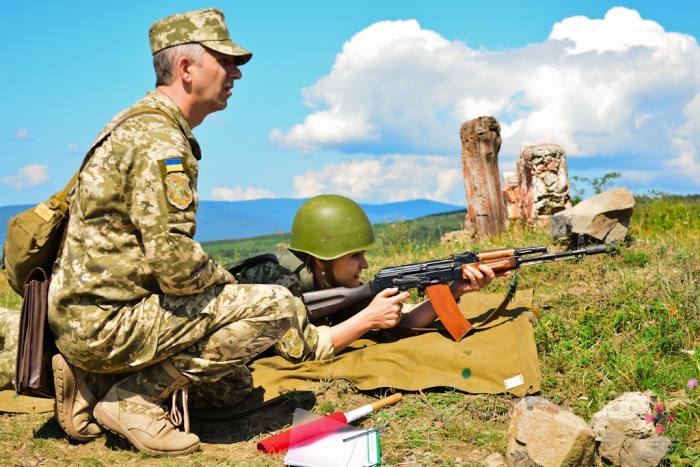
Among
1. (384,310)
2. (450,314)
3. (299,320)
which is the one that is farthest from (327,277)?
(450,314)

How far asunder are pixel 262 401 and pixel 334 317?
47.2 inches

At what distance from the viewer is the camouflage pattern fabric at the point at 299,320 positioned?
5.42 metres

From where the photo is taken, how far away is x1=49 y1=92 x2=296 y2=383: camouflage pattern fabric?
400 centimetres

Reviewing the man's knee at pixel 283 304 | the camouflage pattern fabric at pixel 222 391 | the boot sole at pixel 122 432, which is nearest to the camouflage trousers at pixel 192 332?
the man's knee at pixel 283 304

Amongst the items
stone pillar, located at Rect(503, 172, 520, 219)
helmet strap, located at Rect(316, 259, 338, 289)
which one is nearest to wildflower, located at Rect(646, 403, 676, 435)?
helmet strap, located at Rect(316, 259, 338, 289)

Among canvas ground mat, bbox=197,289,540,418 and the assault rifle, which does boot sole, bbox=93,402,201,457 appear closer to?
canvas ground mat, bbox=197,289,540,418

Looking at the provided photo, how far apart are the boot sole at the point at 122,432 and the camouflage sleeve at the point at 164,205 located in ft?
3.54

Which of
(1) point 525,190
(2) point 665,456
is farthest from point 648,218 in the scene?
(2) point 665,456

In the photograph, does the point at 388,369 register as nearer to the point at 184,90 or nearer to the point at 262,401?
the point at 262,401

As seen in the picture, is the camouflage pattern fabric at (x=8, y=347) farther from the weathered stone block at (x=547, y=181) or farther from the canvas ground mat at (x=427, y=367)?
the weathered stone block at (x=547, y=181)

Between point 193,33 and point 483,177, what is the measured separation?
8.12 meters

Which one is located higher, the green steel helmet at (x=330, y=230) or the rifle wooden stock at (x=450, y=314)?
the green steel helmet at (x=330, y=230)

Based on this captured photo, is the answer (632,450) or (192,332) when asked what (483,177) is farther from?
(192,332)

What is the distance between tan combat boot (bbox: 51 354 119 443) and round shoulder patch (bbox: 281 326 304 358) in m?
1.36
